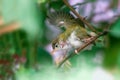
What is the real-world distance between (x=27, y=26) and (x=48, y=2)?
0.18 metres

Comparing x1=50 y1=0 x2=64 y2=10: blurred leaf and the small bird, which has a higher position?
the small bird

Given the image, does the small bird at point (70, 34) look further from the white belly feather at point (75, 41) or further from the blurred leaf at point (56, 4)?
the blurred leaf at point (56, 4)

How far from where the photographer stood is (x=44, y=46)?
69 centimetres

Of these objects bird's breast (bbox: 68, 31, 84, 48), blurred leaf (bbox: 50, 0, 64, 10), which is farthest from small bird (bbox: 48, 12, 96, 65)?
blurred leaf (bbox: 50, 0, 64, 10)

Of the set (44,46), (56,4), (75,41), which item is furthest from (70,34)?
(44,46)

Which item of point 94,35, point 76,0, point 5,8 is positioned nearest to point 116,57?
point 94,35

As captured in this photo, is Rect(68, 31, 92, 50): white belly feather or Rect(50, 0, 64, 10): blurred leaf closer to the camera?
Rect(68, 31, 92, 50): white belly feather

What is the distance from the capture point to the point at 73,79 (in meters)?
0.40

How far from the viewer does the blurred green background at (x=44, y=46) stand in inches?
15.9

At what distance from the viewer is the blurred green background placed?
1.32 feet

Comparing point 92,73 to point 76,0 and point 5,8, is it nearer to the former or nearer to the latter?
point 5,8

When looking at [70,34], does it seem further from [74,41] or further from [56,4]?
[56,4]

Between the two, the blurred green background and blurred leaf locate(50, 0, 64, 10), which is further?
blurred leaf locate(50, 0, 64, 10)

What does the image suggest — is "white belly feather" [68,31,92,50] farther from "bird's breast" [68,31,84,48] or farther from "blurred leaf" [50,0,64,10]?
"blurred leaf" [50,0,64,10]
